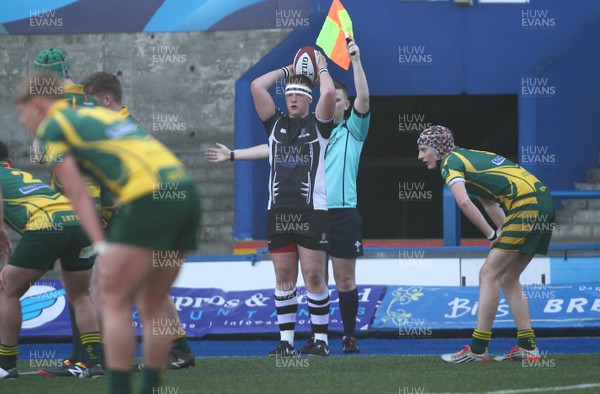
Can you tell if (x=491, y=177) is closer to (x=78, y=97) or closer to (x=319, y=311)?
(x=319, y=311)

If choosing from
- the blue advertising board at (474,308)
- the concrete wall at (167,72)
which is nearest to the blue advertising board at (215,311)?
the blue advertising board at (474,308)

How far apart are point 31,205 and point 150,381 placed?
8.73 ft

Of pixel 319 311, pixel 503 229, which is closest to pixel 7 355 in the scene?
pixel 319 311

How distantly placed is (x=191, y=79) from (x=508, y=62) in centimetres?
521

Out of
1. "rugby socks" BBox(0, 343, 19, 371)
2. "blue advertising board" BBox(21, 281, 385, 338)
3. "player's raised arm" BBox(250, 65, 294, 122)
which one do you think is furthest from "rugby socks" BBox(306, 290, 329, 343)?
"rugby socks" BBox(0, 343, 19, 371)

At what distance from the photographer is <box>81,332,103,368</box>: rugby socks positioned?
7293 millimetres

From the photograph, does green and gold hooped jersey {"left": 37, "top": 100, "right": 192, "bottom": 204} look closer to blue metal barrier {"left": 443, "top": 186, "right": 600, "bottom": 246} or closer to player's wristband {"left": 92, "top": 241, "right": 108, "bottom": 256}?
player's wristband {"left": 92, "top": 241, "right": 108, "bottom": 256}

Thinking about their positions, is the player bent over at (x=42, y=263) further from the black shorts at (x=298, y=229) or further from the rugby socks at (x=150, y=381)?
the rugby socks at (x=150, y=381)

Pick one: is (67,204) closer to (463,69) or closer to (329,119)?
(329,119)

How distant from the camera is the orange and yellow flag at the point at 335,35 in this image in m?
8.99

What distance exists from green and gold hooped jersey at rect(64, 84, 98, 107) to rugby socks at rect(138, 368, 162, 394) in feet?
8.04

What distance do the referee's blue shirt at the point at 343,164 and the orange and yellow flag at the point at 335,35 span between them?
585 mm

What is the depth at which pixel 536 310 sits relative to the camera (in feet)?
34.5

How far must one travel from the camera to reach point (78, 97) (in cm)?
715
